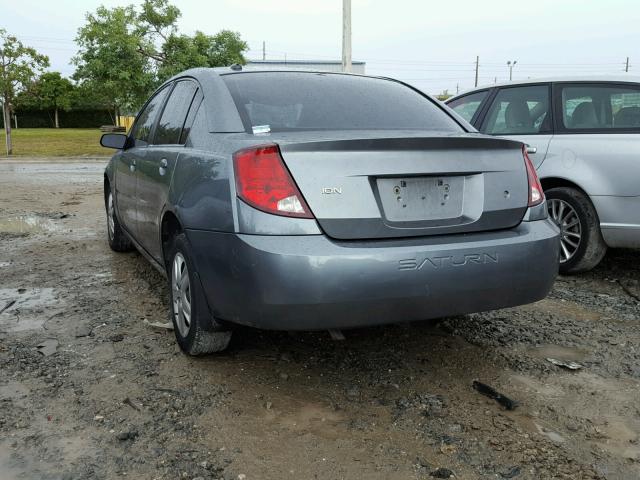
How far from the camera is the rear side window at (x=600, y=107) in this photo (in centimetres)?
496

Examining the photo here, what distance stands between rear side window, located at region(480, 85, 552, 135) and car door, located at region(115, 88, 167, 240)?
124 inches

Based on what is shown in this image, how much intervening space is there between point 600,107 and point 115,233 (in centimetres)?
452

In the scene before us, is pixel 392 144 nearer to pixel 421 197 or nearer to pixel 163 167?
pixel 421 197

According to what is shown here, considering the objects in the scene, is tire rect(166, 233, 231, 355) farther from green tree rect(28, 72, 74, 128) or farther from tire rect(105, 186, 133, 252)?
green tree rect(28, 72, 74, 128)

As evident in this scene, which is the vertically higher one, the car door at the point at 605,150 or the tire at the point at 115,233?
the car door at the point at 605,150

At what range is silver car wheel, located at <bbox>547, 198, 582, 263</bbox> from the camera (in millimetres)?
5254

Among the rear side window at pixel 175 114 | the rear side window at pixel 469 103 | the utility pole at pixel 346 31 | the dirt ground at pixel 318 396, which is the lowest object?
the dirt ground at pixel 318 396

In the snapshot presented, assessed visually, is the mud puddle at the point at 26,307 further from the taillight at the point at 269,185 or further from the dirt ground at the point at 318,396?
the taillight at the point at 269,185

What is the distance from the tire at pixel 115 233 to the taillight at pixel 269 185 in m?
3.45

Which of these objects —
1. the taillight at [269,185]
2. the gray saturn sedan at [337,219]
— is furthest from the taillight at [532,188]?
the taillight at [269,185]

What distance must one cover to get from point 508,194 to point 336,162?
0.93 meters

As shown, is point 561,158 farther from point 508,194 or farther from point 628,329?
point 508,194

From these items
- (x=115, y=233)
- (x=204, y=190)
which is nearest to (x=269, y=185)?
(x=204, y=190)

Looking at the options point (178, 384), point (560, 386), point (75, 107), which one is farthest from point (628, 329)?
point (75, 107)
